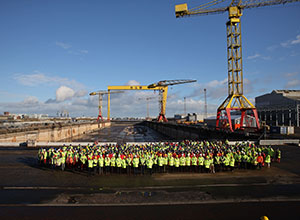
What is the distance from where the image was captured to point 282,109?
239 ft

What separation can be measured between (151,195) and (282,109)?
7624 centimetres

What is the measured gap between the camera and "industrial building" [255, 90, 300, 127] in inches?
2775

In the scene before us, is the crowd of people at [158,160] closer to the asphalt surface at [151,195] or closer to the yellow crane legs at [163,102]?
the asphalt surface at [151,195]

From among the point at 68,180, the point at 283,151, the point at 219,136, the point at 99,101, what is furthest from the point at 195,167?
the point at 99,101

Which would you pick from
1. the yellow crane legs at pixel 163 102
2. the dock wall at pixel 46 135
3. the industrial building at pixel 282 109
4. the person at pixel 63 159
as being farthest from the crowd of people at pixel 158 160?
the yellow crane legs at pixel 163 102

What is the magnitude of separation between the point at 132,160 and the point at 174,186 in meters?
4.15

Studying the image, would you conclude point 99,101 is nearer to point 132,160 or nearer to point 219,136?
point 219,136

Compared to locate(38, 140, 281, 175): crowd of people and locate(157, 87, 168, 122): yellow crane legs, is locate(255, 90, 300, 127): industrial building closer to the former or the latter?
locate(157, 87, 168, 122): yellow crane legs

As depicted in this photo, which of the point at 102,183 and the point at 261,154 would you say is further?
the point at 261,154

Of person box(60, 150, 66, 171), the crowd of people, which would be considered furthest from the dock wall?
the crowd of people

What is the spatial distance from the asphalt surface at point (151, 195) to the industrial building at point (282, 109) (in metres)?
62.8

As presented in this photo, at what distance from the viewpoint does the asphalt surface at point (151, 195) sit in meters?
9.96

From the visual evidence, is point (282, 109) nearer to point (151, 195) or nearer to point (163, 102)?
point (163, 102)

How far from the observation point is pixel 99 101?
512ft
